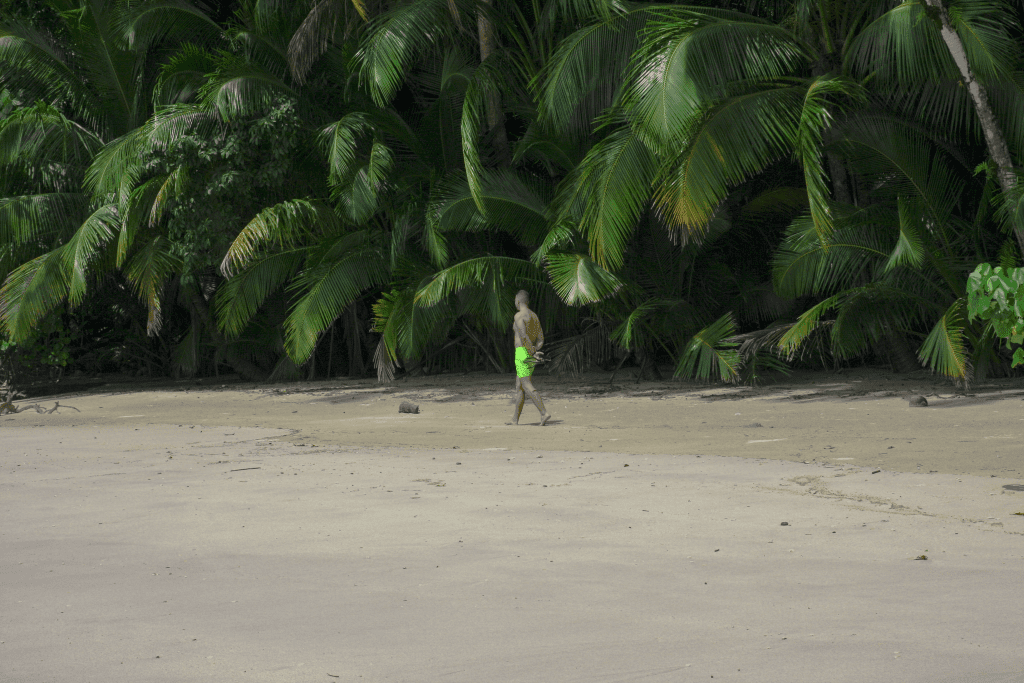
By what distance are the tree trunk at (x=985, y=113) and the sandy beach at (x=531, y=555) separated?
2.58 m

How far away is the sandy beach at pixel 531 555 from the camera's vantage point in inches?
139

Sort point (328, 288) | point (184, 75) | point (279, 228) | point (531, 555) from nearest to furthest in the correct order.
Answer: point (531, 555), point (328, 288), point (279, 228), point (184, 75)

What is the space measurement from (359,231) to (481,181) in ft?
8.28

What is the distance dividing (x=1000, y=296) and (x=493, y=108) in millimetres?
11387

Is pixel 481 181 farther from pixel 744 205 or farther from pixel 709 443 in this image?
pixel 709 443

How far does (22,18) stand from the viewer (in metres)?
18.9

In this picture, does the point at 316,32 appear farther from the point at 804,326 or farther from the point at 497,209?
the point at 804,326

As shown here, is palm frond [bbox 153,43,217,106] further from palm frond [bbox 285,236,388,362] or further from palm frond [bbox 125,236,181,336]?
palm frond [bbox 285,236,388,362]

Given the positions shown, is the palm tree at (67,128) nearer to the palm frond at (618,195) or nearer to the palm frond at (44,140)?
the palm frond at (44,140)

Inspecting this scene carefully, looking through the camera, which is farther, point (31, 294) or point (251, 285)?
point (31, 294)

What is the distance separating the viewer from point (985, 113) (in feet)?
36.7

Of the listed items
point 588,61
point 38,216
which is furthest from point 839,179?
point 38,216

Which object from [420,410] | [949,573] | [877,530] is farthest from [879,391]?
[949,573]

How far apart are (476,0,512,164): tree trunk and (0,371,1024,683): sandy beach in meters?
6.73
